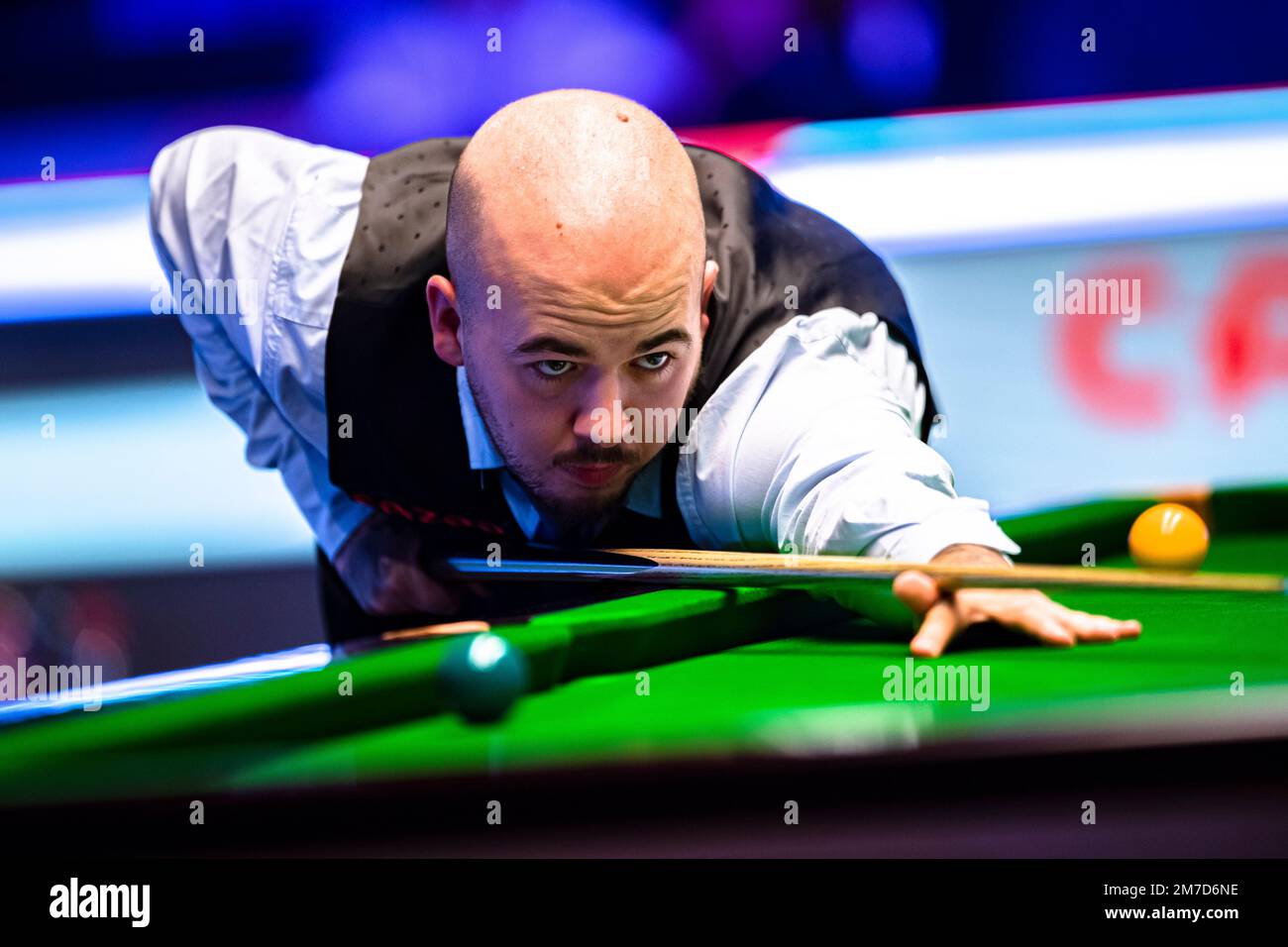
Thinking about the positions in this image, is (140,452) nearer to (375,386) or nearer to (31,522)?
(31,522)

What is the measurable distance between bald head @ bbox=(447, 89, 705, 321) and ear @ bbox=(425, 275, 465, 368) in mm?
113

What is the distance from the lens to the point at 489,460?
2.53 metres

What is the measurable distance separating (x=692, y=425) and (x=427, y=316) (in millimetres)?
561

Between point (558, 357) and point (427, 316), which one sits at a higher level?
point (427, 316)

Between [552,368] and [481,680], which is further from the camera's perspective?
[552,368]

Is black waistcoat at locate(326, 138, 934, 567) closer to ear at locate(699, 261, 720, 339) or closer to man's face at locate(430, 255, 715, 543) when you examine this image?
ear at locate(699, 261, 720, 339)

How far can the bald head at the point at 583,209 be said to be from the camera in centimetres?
212

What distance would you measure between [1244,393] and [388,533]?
3484 millimetres

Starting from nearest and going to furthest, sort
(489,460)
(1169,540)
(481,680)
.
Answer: (481,680)
(1169,540)
(489,460)

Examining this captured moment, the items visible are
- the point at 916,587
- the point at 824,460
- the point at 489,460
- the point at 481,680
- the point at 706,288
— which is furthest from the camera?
the point at 489,460

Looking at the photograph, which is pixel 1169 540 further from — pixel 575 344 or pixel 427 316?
pixel 427 316

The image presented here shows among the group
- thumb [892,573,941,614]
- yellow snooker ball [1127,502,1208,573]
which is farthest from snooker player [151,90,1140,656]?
yellow snooker ball [1127,502,1208,573]

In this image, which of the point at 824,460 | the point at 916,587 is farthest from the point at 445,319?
the point at 916,587
